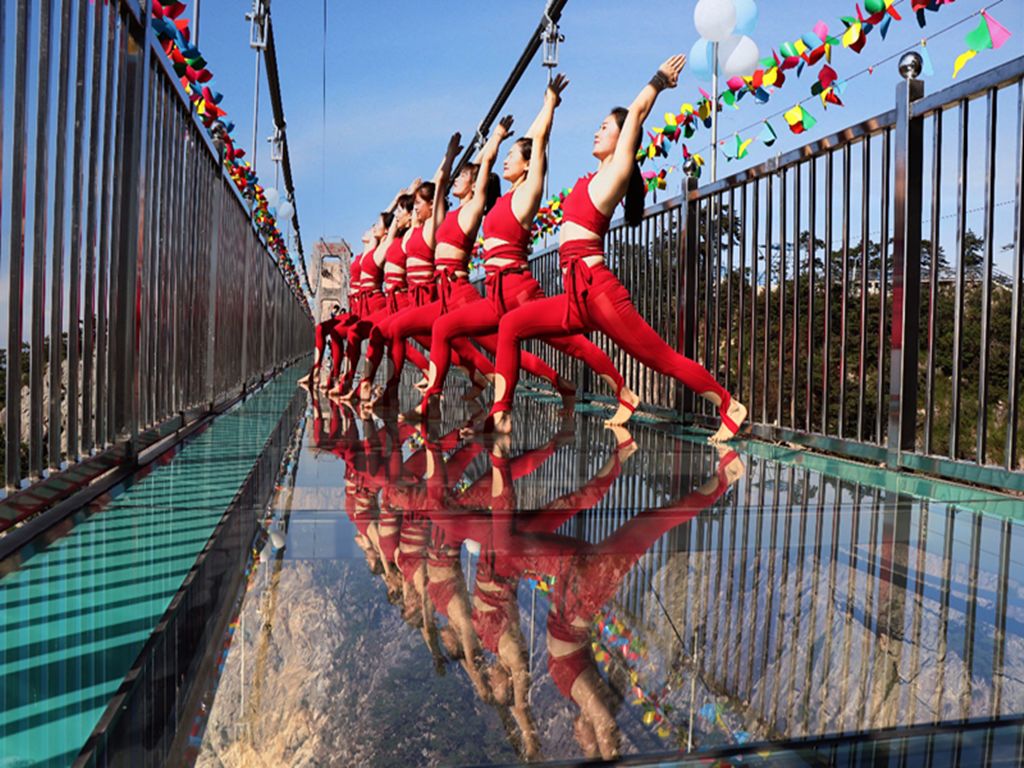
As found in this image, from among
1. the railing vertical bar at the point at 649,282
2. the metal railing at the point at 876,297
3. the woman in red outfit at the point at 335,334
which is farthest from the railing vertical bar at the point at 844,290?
the woman in red outfit at the point at 335,334

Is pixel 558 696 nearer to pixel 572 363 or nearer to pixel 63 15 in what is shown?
pixel 63 15

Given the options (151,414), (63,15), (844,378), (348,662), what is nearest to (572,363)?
(844,378)

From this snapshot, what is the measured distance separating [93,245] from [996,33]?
11.3 ft

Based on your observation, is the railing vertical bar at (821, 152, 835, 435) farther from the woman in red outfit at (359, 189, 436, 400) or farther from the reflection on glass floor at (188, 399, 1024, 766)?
the woman in red outfit at (359, 189, 436, 400)

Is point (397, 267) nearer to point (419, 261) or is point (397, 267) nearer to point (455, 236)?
point (419, 261)

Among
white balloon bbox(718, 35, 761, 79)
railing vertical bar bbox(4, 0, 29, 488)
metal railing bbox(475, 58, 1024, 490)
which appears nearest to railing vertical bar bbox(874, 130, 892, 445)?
metal railing bbox(475, 58, 1024, 490)

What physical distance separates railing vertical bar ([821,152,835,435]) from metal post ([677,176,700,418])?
5.24ft

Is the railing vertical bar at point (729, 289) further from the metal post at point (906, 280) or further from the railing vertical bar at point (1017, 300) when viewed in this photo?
the railing vertical bar at point (1017, 300)

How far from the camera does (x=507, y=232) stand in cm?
571

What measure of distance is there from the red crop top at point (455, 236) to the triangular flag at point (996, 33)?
12.1ft

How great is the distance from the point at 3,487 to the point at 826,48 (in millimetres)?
4433

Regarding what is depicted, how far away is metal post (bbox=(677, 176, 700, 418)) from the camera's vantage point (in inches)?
261

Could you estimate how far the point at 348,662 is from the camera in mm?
1443

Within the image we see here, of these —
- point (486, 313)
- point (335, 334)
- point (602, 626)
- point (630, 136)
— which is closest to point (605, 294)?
point (630, 136)
